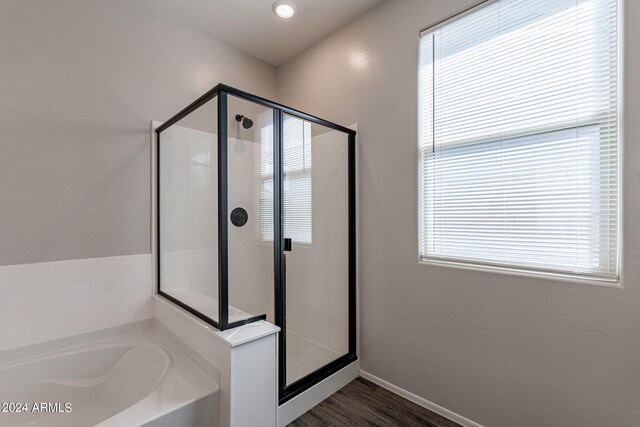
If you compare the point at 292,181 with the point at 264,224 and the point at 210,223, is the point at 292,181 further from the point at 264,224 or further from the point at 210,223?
the point at 210,223

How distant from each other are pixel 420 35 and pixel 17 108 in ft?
8.04

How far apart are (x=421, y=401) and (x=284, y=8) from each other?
9.35 feet

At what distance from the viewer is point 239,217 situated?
1578mm

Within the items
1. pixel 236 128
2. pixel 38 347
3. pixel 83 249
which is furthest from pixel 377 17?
pixel 38 347

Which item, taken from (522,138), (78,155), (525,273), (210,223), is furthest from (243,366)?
(522,138)

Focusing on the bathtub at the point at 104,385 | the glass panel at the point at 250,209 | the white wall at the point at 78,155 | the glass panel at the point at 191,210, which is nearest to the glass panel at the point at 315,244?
the glass panel at the point at 250,209

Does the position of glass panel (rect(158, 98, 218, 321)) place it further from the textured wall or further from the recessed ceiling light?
the recessed ceiling light

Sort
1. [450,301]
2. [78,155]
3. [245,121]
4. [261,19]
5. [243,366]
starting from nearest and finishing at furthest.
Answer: [243,366]
[245,121]
[450,301]
[78,155]
[261,19]

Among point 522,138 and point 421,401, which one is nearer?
point 522,138

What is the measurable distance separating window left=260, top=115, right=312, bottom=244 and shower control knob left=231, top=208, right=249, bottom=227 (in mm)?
119

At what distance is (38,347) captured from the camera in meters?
1.72

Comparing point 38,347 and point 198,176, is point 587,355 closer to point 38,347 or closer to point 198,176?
point 198,176

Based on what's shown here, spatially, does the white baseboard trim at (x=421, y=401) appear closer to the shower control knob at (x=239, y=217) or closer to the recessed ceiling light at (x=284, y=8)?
the shower control knob at (x=239, y=217)

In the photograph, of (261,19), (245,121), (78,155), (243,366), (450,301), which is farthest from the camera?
(261,19)
